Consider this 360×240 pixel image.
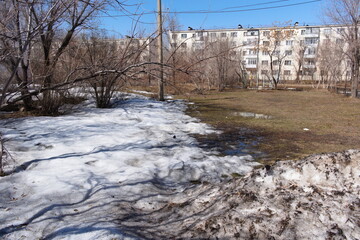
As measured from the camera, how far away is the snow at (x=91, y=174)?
2.46m

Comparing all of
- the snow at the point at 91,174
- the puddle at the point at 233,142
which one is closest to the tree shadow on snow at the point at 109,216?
the snow at the point at 91,174

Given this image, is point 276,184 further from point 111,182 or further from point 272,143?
point 272,143

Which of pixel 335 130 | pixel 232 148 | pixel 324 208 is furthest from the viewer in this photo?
pixel 335 130

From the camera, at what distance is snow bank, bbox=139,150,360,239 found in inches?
79.0

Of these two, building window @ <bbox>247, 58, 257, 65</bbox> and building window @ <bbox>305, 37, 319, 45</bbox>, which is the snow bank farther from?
building window @ <bbox>305, 37, 319, 45</bbox>

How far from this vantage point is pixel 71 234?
2.23 metres

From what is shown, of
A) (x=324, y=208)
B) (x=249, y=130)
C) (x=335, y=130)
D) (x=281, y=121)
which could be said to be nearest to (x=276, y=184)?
(x=324, y=208)

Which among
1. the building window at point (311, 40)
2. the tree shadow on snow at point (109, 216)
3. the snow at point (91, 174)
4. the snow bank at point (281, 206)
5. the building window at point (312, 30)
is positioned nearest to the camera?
the snow bank at point (281, 206)


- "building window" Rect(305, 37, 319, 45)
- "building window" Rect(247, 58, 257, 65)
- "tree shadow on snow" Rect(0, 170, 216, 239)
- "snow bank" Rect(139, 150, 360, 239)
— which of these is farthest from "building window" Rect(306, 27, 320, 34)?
"tree shadow on snow" Rect(0, 170, 216, 239)

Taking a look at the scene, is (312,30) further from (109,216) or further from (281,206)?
(109,216)

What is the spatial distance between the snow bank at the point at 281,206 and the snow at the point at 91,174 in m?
0.52

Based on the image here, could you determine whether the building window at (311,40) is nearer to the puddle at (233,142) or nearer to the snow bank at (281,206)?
the puddle at (233,142)

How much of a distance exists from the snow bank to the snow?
52cm

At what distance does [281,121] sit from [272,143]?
3362mm
